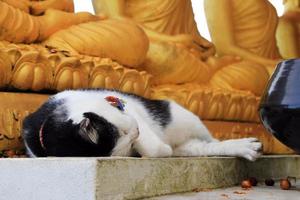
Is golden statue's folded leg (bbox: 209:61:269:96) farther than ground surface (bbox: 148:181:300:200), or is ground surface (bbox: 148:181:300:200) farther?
golden statue's folded leg (bbox: 209:61:269:96)

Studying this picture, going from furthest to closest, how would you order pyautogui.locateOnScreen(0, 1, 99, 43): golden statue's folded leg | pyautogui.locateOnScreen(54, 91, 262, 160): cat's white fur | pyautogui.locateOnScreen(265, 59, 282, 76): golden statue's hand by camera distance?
pyautogui.locateOnScreen(265, 59, 282, 76): golden statue's hand < pyautogui.locateOnScreen(0, 1, 99, 43): golden statue's folded leg < pyautogui.locateOnScreen(54, 91, 262, 160): cat's white fur

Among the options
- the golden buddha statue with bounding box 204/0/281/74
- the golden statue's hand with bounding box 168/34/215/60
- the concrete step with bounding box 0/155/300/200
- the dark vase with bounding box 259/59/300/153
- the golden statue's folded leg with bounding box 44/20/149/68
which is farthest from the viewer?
the golden buddha statue with bounding box 204/0/281/74

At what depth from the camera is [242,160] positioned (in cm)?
210

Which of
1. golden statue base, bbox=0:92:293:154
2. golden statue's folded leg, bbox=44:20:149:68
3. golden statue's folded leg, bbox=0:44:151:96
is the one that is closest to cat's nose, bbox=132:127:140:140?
golden statue base, bbox=0:92:293:154

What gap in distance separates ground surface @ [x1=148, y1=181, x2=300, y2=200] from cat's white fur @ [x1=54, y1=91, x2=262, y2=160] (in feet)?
0.74

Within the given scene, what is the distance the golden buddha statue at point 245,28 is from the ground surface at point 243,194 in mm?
3221

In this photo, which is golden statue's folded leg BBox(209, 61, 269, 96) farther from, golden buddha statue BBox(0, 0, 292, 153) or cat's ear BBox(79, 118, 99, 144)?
cat's ear BBox(79, 118, 99, 144)

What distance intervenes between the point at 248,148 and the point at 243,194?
0.37 meters

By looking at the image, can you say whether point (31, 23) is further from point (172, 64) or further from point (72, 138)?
point (72, 138)

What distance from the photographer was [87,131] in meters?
1.75

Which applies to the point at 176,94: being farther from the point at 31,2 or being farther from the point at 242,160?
the point at 242,160

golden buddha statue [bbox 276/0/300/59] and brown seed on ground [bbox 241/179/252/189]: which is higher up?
brown seed on ground [bbox 241/179/252/189]

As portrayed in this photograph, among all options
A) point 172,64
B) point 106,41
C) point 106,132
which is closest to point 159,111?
point 106,132

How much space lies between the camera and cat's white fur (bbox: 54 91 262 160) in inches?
74.7
